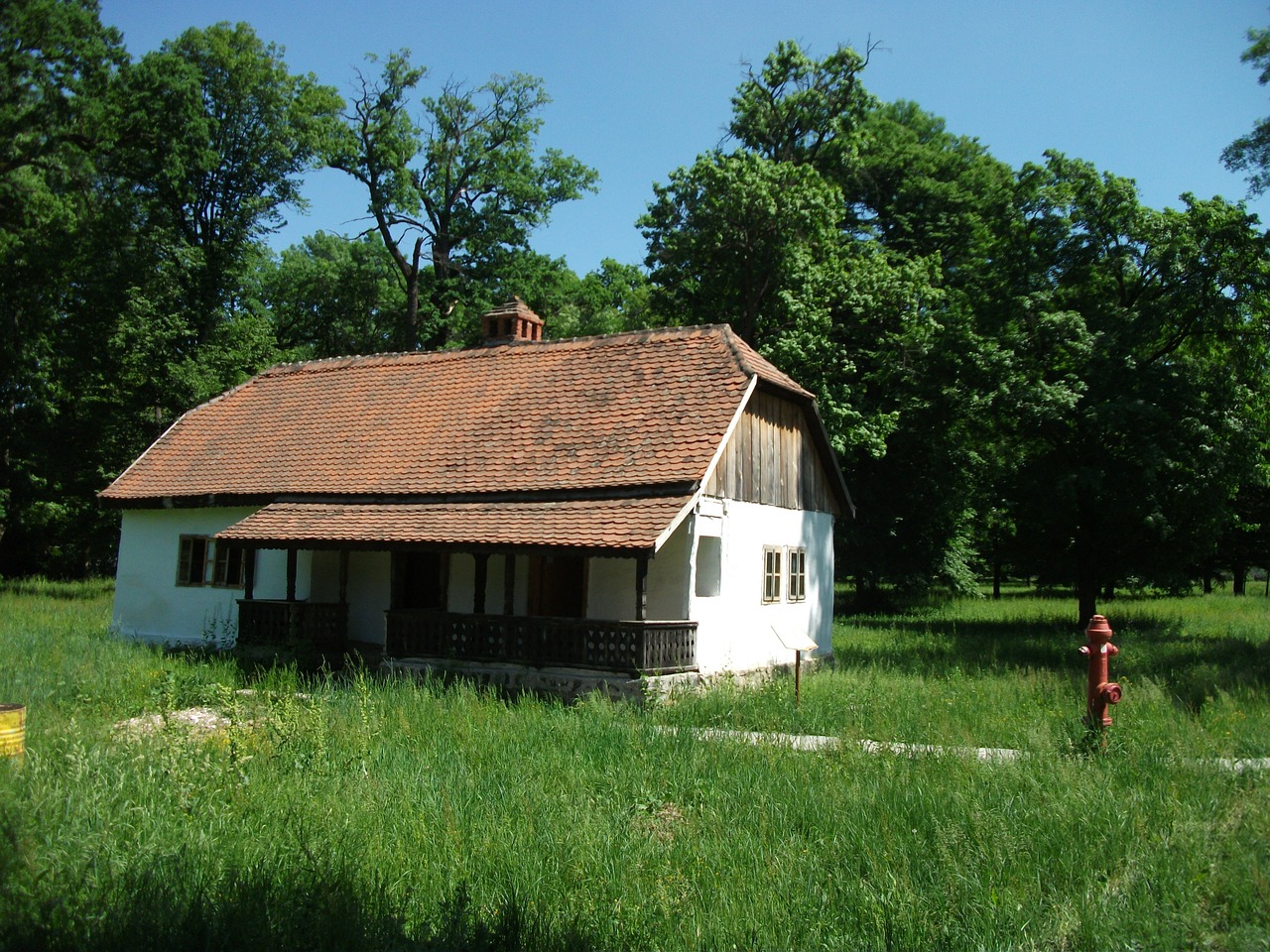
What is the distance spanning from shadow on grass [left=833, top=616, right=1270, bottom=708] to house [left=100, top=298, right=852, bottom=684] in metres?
2.12

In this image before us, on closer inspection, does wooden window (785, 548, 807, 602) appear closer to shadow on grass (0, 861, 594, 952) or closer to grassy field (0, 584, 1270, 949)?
grassy field (0, 584, 1270, 949)

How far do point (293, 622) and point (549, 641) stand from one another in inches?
218

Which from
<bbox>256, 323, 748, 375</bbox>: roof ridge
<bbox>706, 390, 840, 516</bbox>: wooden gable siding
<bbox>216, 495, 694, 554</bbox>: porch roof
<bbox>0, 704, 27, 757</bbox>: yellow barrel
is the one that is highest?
Result: <bbox>256, 323, 748, 375</bbox>: roof ridge

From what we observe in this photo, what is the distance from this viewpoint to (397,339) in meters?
43.4

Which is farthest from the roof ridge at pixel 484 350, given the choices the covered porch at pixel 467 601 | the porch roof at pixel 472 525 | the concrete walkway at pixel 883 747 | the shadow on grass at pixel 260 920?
the shadow on grass at pixel 260 920

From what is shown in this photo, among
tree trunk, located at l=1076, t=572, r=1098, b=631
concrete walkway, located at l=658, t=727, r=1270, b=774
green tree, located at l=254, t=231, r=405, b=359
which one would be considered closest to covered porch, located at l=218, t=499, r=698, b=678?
concrete walkway, located at l=658, t=727, r=1270, b=774

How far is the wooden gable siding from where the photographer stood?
18.1 m

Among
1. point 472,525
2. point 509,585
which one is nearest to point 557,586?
point 509,585

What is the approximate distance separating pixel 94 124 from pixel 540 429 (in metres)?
23.3

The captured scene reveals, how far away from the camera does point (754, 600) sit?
1888cm

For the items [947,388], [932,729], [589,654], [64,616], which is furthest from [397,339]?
[932,729]

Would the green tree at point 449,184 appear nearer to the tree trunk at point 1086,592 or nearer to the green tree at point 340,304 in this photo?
the green tree at point 340,304

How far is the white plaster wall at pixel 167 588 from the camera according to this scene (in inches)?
859

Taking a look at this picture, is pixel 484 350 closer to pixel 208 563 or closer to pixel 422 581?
pixel 422 581
